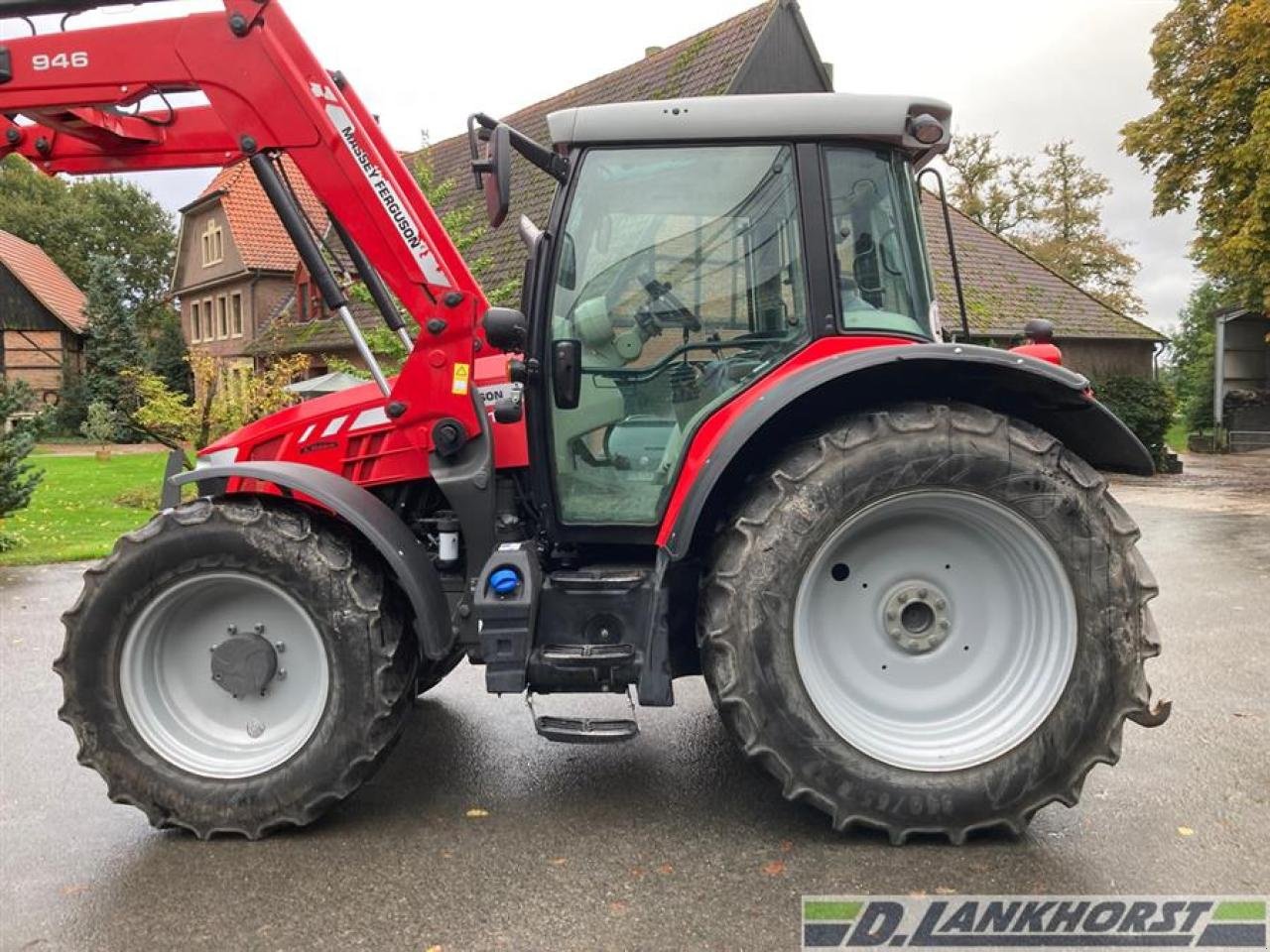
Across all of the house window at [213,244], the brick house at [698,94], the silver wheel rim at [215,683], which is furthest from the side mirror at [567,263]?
the house window at [213,244]

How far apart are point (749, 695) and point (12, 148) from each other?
11.1 feet

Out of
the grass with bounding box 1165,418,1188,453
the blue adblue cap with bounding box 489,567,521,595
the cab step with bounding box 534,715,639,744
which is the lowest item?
the grass with bounding box 1165,418,1188,453

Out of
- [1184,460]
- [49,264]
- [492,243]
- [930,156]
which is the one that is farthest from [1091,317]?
[49,264]

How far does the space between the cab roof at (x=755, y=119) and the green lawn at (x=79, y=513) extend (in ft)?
28.2

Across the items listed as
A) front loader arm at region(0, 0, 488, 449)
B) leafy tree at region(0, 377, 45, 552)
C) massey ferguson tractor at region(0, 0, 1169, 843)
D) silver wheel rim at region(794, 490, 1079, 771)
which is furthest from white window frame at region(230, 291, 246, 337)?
silver wheel rim at region(794, 490, 1079, 771)

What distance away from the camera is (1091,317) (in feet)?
77.9

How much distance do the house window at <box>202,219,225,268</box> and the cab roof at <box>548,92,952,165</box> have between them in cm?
3301

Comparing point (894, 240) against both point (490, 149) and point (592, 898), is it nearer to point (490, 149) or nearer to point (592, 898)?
point (490, 149)

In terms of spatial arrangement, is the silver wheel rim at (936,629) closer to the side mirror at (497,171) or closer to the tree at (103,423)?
the side mirror at (497,171)

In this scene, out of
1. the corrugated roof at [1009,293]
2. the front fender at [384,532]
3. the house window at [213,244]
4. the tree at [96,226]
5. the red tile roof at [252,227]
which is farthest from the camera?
the tree at [96,226]

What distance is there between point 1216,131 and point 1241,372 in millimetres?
11972

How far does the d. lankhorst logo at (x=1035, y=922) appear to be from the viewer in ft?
9.29

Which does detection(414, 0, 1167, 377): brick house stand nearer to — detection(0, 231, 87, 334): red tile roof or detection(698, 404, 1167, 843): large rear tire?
detection(698, 404, 1167, 843): large rear tire

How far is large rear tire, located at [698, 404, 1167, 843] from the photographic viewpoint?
10.8 ft
